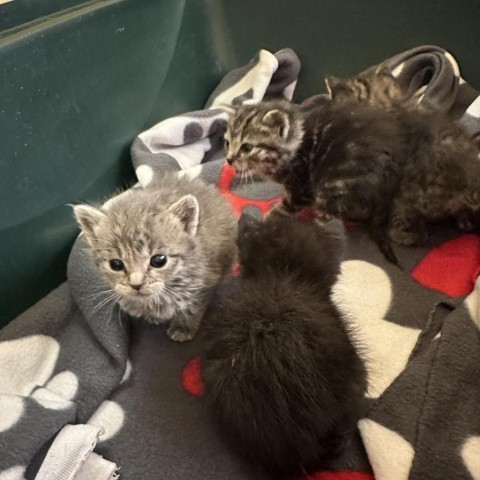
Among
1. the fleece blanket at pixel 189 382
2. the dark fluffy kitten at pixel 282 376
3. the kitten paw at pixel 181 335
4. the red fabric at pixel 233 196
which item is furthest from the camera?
the red fabric at pixel 233 196

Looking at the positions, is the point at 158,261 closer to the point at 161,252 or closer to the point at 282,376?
the point at 161,252

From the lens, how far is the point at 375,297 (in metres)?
1.45

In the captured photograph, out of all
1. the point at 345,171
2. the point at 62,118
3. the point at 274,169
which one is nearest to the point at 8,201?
the point at 62,118

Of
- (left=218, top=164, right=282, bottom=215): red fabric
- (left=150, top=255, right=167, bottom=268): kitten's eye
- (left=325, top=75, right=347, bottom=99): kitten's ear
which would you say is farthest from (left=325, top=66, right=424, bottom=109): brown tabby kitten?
(left=150, top=255, right=167, bottom=268): kitten's eye

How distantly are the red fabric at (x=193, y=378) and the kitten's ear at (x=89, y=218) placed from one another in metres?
0.42

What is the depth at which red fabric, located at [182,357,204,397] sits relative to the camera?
1280mm

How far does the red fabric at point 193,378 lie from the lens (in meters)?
1.28

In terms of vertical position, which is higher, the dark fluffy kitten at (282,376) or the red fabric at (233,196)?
the dark fluffy kitten at (282,376)

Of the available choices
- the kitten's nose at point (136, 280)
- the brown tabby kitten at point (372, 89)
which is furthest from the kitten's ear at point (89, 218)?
the brown tabby kitten at point (372, 89)

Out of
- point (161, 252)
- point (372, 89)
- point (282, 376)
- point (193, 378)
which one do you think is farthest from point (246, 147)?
point (282, 376)

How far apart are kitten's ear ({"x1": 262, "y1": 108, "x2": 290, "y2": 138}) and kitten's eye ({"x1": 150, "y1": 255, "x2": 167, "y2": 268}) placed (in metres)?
0.72

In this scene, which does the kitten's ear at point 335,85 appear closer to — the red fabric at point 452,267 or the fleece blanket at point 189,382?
the fleece blanket at point 189,382

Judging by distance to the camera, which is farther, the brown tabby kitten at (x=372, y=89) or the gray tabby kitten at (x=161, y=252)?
the brown tabby kitten at (x=372, y=89)

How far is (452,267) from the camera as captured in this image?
4.86ft
